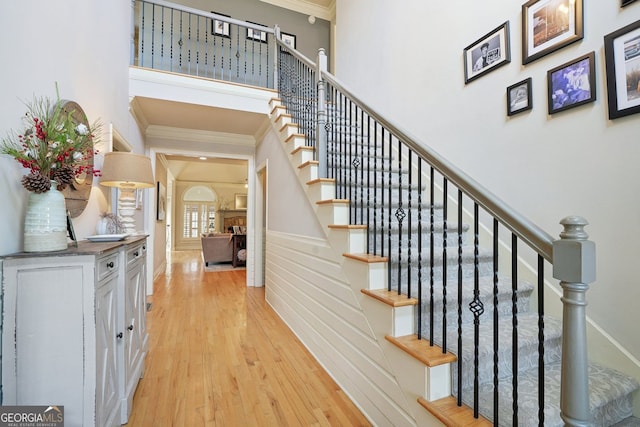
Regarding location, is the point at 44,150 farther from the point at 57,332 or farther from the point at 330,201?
the point at 330,201

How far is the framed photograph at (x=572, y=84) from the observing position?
1682 mm

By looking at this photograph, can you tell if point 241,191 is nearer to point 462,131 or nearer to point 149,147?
point 149,147

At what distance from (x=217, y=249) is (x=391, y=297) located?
21.9 feet

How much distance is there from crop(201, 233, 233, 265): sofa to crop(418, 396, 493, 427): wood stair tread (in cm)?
681

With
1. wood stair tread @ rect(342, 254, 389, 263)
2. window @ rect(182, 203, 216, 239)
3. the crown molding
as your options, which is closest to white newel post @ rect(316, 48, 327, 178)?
wood stair tread @ rect(342, 254, 389, 263)

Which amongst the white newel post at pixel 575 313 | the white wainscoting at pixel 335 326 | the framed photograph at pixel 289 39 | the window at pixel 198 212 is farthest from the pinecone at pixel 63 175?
the window at pixel 198 212

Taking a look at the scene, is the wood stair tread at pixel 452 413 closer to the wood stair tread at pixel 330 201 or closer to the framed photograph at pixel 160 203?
the wood stair tread at pixel 330 201

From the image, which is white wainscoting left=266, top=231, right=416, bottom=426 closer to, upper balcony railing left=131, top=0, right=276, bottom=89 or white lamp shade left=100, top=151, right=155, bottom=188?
white lamp shade left=100, top=151, right=155, bottom=188

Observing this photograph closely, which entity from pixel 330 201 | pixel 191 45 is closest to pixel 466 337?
pixel 330 201

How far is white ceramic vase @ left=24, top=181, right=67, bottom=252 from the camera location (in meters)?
1.19

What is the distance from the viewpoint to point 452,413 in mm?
1252

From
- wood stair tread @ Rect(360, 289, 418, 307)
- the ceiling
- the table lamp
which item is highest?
the ceiling

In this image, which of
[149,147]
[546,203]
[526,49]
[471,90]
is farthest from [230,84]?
[546,203]

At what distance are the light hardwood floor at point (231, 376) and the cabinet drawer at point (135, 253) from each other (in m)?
0.95
